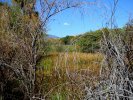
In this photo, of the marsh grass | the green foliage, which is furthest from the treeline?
the marsh grass

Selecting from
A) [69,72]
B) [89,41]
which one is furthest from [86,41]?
[69,72]

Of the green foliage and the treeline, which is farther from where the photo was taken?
the green foliage

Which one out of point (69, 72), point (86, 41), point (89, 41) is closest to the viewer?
point (69, 72)

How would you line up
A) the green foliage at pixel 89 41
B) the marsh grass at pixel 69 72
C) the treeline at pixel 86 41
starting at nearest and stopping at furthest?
the marsh grass at pixel 69 72 < the treeline at pixel 86 41 < the green foliage at pixel 89 41

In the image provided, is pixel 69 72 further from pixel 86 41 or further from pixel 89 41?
pixel 86 41

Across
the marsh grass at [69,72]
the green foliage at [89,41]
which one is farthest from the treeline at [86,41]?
the marsh grass at [69,72]

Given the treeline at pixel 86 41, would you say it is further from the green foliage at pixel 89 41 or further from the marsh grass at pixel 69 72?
the marsh grass at pixel 69 72

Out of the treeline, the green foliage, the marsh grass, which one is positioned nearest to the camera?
the marsh grass

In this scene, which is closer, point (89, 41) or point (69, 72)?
point (69, 72)

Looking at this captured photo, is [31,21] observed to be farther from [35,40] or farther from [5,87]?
[5,87]

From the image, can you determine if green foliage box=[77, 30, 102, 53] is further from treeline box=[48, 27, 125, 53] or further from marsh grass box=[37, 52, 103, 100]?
marsh grass box=[37, 52, 103, 100]

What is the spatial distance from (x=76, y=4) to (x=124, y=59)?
172 inches

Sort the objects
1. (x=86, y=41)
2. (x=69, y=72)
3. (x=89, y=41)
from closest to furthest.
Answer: (x=69, y=72) → (x=89, y=41) → (x=86, y=41)

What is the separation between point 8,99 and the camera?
13898 millimetres
